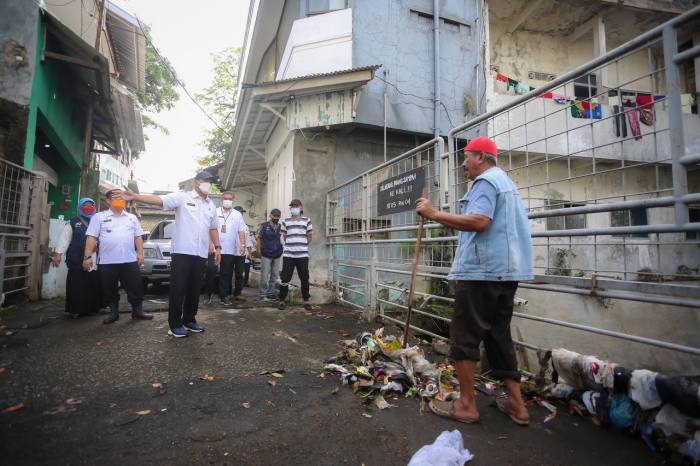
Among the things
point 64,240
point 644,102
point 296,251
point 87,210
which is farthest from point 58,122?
point 644,102

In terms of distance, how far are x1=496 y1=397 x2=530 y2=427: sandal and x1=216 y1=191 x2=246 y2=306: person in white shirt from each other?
5.32 metres

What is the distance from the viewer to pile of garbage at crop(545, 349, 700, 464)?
1965 mm

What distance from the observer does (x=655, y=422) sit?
6.90ft

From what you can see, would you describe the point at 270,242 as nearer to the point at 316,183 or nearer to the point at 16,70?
the point at 316,183

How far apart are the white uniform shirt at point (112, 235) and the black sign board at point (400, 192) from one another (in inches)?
146

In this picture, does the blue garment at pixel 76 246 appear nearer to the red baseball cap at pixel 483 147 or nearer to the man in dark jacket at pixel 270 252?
the man in dark jacket at pixel 270 252

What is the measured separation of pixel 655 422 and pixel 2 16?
10698 millimetres

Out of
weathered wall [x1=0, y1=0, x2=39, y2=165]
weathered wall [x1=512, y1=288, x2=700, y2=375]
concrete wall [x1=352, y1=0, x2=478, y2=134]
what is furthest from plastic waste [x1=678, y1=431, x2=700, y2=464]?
weathered wall [x1=0, y1=0, x2=39, y2=165]

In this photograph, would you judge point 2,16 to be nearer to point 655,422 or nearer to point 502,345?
point 502,345

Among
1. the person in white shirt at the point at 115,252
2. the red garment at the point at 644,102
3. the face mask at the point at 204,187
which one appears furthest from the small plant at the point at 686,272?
the person in white shirt at the point at 115,252

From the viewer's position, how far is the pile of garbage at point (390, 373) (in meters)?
2.83

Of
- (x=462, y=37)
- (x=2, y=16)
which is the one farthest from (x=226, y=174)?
(x=462, y=37)

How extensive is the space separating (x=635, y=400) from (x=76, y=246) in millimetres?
6787

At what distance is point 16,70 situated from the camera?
661cm
